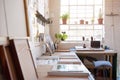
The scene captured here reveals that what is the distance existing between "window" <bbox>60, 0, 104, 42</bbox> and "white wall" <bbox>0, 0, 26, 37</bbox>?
4.16 m

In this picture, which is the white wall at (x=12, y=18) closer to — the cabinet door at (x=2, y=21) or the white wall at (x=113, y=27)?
the cabinet door at (x=2, y=21)

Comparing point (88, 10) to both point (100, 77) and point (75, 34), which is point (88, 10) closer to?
point (75, 34)

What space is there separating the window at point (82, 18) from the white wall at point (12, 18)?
13.7 feet

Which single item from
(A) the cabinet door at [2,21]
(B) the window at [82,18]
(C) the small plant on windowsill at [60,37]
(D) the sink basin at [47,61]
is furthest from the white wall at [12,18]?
(B) the window at [82,18]

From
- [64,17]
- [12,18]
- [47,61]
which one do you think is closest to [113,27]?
[64,17]

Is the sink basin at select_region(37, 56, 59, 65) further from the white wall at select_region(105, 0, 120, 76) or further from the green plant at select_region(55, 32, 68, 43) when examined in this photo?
Answer: the white wall at select_region(105, 0, 120, 76)

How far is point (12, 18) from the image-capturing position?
1.48 m

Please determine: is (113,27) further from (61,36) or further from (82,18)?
(61,36)

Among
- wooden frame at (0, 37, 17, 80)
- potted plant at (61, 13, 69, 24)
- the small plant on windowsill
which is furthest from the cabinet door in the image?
potted plant at (61, 13, 69, 24)

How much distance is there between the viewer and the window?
19.4ft

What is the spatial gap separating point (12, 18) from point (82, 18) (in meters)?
4.65

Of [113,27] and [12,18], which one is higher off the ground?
[12,18]

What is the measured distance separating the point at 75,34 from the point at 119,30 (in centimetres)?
124

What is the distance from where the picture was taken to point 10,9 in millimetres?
1438
